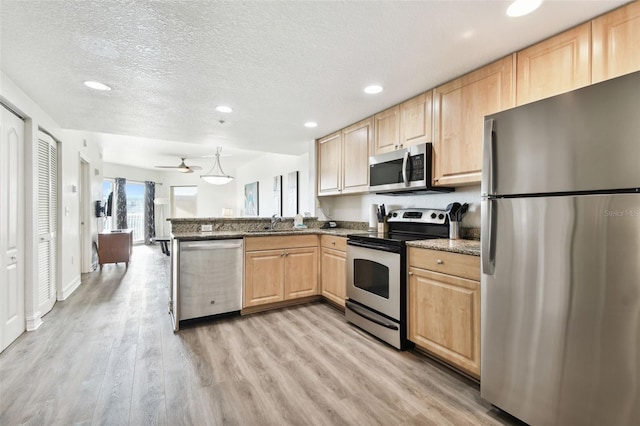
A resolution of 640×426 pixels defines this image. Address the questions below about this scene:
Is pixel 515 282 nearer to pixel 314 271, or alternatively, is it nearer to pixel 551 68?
pixel 551 68

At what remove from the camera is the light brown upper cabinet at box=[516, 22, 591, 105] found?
164 centimetres

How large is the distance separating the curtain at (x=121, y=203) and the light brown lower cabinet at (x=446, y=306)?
878 cm

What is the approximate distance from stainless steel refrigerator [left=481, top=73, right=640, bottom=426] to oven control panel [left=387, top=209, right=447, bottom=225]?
105cm

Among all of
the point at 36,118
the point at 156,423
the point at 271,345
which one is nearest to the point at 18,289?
the point at 36,118

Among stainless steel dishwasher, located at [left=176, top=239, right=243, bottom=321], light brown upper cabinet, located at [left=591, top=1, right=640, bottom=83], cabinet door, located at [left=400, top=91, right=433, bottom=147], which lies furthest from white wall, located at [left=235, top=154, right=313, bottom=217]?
light brown upper cabinet, located at [left=591, top=1, right=640, bottom=83]

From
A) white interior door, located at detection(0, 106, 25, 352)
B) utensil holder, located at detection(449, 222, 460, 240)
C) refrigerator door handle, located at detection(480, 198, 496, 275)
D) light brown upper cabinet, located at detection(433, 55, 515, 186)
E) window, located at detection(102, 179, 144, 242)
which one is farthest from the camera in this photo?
window, located at detection(102, 179, 144, 242)

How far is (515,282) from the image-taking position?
1517mm

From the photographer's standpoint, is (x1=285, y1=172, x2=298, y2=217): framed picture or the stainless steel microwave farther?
(x1=285, y1=172, x2=298, y2=217): framed picture

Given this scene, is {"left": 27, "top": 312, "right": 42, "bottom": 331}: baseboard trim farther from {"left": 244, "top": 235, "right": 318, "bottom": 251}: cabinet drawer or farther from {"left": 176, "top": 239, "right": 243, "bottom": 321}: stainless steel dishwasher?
{"left": 244, "top": 235, "right": 318, "bottom": 251}: cabinet drawer

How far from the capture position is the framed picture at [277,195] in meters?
6.21

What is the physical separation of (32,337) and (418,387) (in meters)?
3.31

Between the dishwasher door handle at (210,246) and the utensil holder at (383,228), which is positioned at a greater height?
the utensil holder at (383,228)

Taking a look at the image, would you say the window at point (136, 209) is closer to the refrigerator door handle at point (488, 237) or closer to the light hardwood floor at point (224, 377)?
the light hardwood floor at point (224, 377)

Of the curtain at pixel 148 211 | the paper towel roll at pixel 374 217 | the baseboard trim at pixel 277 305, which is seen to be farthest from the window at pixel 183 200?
the paper towel roll at pixel 374 217
